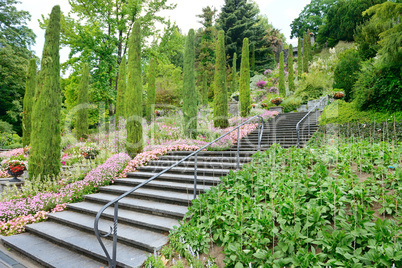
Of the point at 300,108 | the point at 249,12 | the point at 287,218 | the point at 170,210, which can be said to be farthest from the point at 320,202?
the point at 249,12

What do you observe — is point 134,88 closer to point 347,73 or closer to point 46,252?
point 46,252

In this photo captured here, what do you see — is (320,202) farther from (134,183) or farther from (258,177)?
(134,183)

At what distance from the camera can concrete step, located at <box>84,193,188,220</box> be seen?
378cm

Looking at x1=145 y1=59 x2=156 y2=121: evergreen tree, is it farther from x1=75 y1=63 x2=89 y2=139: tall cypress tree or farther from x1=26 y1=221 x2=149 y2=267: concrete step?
x1=26 y1=221 x2=149 y2=267: concrete step

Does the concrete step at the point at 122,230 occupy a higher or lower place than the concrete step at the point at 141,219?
lower

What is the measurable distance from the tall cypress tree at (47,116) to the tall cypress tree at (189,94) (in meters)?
4.76

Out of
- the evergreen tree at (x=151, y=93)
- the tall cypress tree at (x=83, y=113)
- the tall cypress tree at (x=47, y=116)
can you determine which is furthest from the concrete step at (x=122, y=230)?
the evergreen tree at (x=151, y=93)

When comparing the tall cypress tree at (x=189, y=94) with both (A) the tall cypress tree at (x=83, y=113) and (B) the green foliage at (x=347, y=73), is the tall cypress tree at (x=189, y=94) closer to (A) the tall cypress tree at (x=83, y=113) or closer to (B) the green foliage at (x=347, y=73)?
(A) the tall cypress tree at (x=83, y=113)

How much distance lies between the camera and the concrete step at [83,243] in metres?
2.93

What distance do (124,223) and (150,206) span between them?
1.72 feet

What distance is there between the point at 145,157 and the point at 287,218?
5.07 metres

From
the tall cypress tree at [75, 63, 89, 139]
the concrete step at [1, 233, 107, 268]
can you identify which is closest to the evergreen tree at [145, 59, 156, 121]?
the tall cypress tree at [75, 63, 89, 139]

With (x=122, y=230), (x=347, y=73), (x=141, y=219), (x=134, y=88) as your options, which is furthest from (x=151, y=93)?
(x=122, y=230)

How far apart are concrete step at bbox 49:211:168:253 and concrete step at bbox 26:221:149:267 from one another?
71 millimetres
